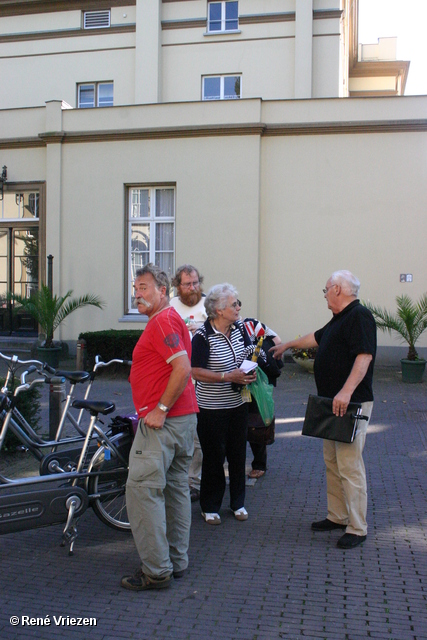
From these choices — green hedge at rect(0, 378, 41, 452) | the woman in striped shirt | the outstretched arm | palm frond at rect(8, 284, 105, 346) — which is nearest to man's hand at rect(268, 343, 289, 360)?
the outstretched arm

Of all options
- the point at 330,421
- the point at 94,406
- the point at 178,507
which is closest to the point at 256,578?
the point at 178,507

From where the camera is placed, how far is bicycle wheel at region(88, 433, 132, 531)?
421cm

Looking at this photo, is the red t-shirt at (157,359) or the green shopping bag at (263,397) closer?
the red t-shirt at (157,359)

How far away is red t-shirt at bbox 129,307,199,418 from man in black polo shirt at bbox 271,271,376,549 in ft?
3.78

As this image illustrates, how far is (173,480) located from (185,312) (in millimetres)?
1844

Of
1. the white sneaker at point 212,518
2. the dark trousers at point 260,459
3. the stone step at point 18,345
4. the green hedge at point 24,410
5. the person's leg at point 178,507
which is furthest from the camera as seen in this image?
the stone step at point 18,345

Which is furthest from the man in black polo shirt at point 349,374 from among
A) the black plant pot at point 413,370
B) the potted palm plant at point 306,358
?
the potted palm plant at point 306,358

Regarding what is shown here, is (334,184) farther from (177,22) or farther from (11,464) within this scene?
(11,464)

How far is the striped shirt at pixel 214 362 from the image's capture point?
454cm

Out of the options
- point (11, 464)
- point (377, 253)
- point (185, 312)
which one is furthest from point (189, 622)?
point (377, 253)

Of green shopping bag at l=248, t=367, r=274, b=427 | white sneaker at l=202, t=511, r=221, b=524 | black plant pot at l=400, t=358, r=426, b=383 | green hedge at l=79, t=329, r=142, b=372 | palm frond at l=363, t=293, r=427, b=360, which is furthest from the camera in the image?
green hedge at l=79, t=329, r=142, b=372

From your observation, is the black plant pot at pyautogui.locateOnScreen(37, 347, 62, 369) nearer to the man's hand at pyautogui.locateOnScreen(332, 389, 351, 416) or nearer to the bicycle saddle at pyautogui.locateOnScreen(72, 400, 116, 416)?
the bicycle saddle at pyautogui.locateOnScreen(72, 400, 116, 416)

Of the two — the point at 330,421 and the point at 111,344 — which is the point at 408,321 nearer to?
the point at 111,344

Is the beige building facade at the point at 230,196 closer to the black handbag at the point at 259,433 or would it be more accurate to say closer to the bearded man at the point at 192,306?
the black handbag at the point at 259,433
